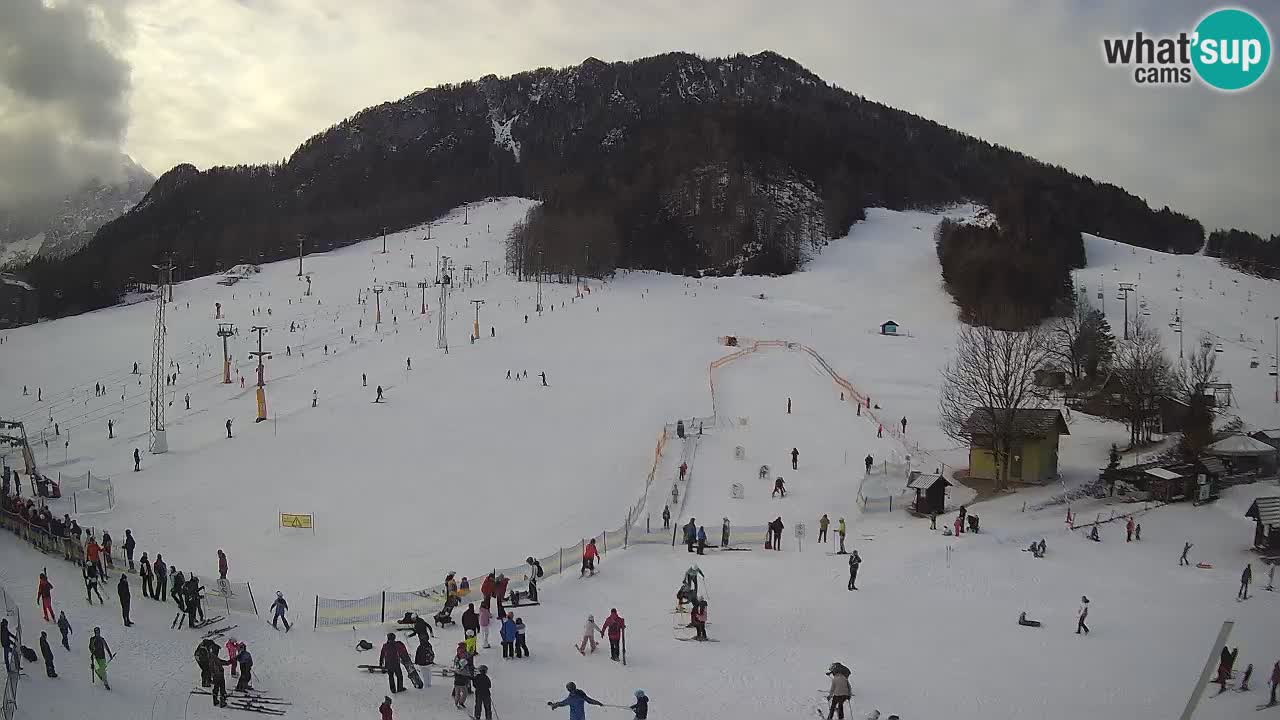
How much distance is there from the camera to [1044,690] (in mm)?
13266

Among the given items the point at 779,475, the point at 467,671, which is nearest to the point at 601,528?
the point at 779,475

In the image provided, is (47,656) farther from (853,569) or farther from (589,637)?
(853,569)

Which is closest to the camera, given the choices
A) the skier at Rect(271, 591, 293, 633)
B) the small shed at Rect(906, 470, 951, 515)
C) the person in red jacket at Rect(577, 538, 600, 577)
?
the skier at Rect(271, 591, 293, 633)

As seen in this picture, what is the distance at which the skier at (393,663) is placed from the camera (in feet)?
41.3

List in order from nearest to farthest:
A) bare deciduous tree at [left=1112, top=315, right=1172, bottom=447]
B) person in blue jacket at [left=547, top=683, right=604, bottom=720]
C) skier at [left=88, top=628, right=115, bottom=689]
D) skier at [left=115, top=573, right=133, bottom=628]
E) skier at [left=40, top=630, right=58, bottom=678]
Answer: person in blue jacket at [left=547, top=683, right=604, bottom=720]
skier at [left=88, top=628, right=115, bottom=689]
skier at [left=40, top=630, right=58, bottom=678]
skier at [left=115, top=573, right=133, bottom=628]
bare deciduous tree at [left=1112, top=315, right=1172, bottom=447]

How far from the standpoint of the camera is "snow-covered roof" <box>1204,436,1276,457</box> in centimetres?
2645

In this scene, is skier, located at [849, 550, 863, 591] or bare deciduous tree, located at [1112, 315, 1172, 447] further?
bare deciduous tree, located at [1112, 315, 1172, 447]

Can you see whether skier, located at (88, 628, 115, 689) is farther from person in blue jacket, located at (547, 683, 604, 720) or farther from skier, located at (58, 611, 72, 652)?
person in blue jacket, located at (547, 683, 604, 720)

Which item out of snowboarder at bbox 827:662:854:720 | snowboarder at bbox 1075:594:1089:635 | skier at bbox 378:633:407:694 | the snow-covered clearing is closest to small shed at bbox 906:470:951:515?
the snow-covered clearing

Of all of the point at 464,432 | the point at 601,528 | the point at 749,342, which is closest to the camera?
the point at 601,528

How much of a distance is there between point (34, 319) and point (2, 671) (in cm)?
8280

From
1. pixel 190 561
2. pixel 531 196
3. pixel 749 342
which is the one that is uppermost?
pixel 531 196

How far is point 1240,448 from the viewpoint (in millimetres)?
26609

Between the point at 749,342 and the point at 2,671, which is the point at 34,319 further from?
the point at 2,671
